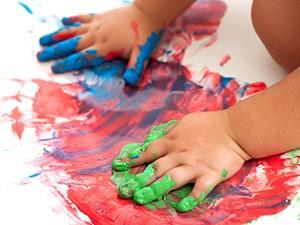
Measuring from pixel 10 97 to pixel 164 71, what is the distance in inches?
11.3

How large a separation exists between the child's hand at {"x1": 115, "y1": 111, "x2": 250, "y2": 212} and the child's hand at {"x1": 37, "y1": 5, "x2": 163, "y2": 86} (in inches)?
9.1

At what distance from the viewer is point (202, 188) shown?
810 millimetres

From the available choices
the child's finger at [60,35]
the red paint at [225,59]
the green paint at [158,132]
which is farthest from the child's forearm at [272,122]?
the child's finger at [60,35]

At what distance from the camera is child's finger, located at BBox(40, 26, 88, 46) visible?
1148 mm

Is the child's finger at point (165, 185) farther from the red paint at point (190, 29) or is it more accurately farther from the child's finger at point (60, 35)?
the child's finger at point (60, 35)

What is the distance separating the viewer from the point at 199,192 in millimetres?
809

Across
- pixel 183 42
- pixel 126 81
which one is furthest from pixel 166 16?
pixel 126 81

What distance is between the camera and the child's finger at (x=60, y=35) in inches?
45.2

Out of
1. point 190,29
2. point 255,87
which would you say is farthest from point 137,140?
point 190,29

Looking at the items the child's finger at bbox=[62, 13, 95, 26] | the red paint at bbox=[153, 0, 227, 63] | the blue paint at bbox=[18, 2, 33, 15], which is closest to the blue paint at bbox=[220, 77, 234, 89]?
the red paint at bbox=[153, 0, 227, 63]

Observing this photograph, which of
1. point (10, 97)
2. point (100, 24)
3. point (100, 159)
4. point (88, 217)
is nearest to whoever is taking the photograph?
point (88, 217)

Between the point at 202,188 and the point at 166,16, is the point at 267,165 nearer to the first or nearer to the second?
the point at 202,188

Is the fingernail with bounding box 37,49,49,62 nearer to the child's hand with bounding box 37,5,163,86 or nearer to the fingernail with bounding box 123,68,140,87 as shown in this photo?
the child's hand with bounding box 37,5,163,86

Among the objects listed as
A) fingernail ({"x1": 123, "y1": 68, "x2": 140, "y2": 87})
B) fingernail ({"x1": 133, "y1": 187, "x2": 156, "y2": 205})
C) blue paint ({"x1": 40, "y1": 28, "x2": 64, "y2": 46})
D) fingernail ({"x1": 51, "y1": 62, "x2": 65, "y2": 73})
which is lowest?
fingernail ({"x1": 133, "y1": 187, "x2": 156, "y2": 205})
